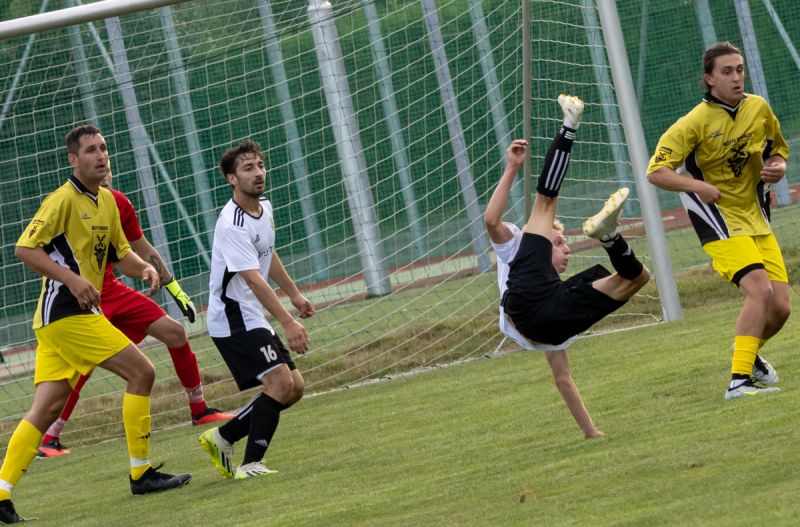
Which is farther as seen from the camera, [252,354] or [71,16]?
[71,16]

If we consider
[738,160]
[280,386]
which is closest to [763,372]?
[738,160]

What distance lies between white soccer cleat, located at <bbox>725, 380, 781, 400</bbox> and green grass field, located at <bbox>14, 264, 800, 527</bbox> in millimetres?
126

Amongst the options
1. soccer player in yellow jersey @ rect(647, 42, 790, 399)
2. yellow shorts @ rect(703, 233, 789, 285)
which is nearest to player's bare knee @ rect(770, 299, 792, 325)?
soccer player in yellow jersey @ rect(647, 42, 790, 399)

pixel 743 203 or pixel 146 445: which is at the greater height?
pixel 743 203

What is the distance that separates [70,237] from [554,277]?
2.71 metres

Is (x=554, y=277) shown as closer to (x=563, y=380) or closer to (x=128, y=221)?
(x=563, y=380)

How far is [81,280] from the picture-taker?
6980 mm

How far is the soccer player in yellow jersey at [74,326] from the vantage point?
715 centimetres

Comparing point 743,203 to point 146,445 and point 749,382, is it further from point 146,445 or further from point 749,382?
point 146,445

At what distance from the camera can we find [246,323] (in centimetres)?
739

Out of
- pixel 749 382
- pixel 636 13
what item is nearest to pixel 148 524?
pixel 749 382

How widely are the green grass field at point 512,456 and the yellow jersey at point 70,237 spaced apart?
1134 millimetres

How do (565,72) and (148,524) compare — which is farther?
(565,72)

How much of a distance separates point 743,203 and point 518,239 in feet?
4.37
